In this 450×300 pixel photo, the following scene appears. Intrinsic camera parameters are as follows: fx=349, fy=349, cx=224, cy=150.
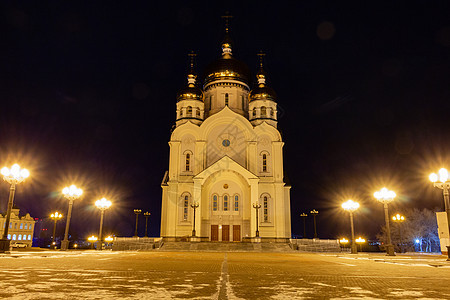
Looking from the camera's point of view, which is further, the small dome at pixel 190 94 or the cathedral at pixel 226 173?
the small dome at pixel 190 94

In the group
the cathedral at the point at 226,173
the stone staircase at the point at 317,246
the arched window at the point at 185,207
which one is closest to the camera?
the stone staircase at the point at 317,246

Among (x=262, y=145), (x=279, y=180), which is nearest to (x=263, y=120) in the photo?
(x=262, y=145)

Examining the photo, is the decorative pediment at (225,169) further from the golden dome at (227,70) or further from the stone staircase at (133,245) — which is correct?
the golden dome at (227,70)

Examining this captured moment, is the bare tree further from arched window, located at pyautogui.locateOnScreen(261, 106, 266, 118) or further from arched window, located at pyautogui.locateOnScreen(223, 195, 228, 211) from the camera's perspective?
arched window, located at pyautogui.locateOnScreen(223, 195, 228, 211)

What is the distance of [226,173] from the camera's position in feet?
122

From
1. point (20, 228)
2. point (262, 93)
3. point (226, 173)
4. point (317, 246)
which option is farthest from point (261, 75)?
point (20, 228)

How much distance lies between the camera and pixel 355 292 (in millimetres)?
4781

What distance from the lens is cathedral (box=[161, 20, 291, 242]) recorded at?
3591 cm

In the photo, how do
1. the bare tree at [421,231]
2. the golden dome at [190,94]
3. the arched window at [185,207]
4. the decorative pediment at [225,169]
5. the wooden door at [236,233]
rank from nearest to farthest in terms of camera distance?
1. the decorative pediment at [225,169]
2. the wooden door at [236,233]
3. the arched window at [185,207]
4. the golden dome at [190,94]
5. the bare tree at [421,231]

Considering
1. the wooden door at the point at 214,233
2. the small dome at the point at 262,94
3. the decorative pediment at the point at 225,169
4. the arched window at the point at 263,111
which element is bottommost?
the wooden door at the point at 214,233

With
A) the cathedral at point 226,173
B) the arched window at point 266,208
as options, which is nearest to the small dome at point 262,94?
the cathedral at point 226,173

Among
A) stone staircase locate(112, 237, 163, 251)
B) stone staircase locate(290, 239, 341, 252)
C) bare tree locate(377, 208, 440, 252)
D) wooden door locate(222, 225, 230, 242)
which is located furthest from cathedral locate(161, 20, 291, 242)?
bare tree locate(377, 208, 440, 252)

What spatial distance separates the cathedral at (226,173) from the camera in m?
35.9

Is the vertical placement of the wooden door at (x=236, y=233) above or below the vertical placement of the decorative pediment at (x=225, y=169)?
below
